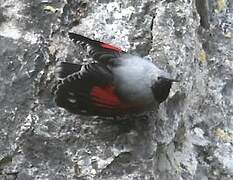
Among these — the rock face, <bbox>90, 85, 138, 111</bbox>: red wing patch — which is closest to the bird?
<bbox>90, 85, 138, 111</bbox>: red wing patch

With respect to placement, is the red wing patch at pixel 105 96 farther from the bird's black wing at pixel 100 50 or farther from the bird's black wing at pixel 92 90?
the bird's black wing at pixel 100 50

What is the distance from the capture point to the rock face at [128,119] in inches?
103

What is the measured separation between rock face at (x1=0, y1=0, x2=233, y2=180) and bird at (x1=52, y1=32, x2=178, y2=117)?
0.13 metres

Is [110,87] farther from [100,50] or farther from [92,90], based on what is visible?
[100,50]

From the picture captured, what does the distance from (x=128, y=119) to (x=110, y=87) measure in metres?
0.23

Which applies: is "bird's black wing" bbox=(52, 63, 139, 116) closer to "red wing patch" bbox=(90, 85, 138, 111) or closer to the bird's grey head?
"red wing patch" bbox=(90, 85, 138, 111)

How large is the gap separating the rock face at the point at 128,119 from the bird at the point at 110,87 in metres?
0.13

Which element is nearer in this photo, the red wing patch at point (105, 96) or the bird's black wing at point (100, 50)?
the red wing patch at point (105, 96)

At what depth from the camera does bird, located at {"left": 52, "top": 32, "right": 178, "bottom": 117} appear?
2557 millimetres

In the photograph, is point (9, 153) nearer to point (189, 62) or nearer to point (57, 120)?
point (57, 120)

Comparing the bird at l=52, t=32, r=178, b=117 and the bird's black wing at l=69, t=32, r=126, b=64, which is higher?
the bird's black wing at l=69, t=32, r=126, b=64

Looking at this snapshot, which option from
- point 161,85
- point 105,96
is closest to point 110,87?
A: point 105,96

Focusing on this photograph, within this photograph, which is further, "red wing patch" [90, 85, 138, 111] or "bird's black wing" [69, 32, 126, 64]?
"bird's black wing" [69, 32, 126, 64]

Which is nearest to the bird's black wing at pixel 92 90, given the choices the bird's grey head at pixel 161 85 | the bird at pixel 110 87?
the bird at pixel 110 87
